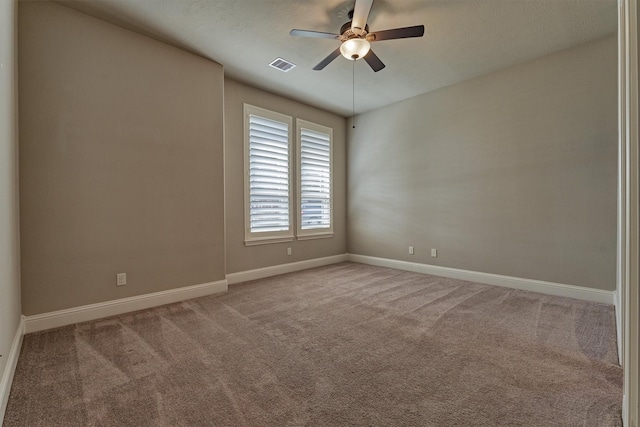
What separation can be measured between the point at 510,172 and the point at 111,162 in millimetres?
4801

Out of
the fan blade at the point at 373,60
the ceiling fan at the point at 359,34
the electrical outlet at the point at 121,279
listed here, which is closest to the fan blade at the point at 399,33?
the ceiling fan at the point at 359,34

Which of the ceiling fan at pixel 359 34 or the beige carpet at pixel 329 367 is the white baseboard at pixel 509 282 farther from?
the ceiling fan at pixel 359 34

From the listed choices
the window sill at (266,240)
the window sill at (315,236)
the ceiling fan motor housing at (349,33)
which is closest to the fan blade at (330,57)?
the ceiling fan motor housing at (349,33)

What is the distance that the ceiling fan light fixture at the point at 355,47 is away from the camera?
2766 millimetres

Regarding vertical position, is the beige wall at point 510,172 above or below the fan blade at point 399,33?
below

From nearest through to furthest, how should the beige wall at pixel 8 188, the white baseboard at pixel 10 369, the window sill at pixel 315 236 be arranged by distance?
the white baseboard at pixel 10 369
the beige wall at pixel 8 188
the window sill at pixel 315 236

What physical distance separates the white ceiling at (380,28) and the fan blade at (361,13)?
0.24 meters

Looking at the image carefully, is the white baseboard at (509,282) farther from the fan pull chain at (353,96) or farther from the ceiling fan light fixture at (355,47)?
the ceiling fan light fixture at (355,47)

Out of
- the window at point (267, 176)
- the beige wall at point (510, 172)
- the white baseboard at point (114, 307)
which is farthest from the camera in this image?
the window at point (267, 176)

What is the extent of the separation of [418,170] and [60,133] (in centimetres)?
463

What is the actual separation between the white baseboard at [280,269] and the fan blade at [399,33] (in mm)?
3412

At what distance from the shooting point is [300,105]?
5.18 metres

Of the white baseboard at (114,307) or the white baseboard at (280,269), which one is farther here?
the white baseboard at (280,269)

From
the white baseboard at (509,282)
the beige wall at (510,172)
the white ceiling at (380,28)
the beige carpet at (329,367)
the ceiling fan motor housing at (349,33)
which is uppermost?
the white ceiling at (380,28)
